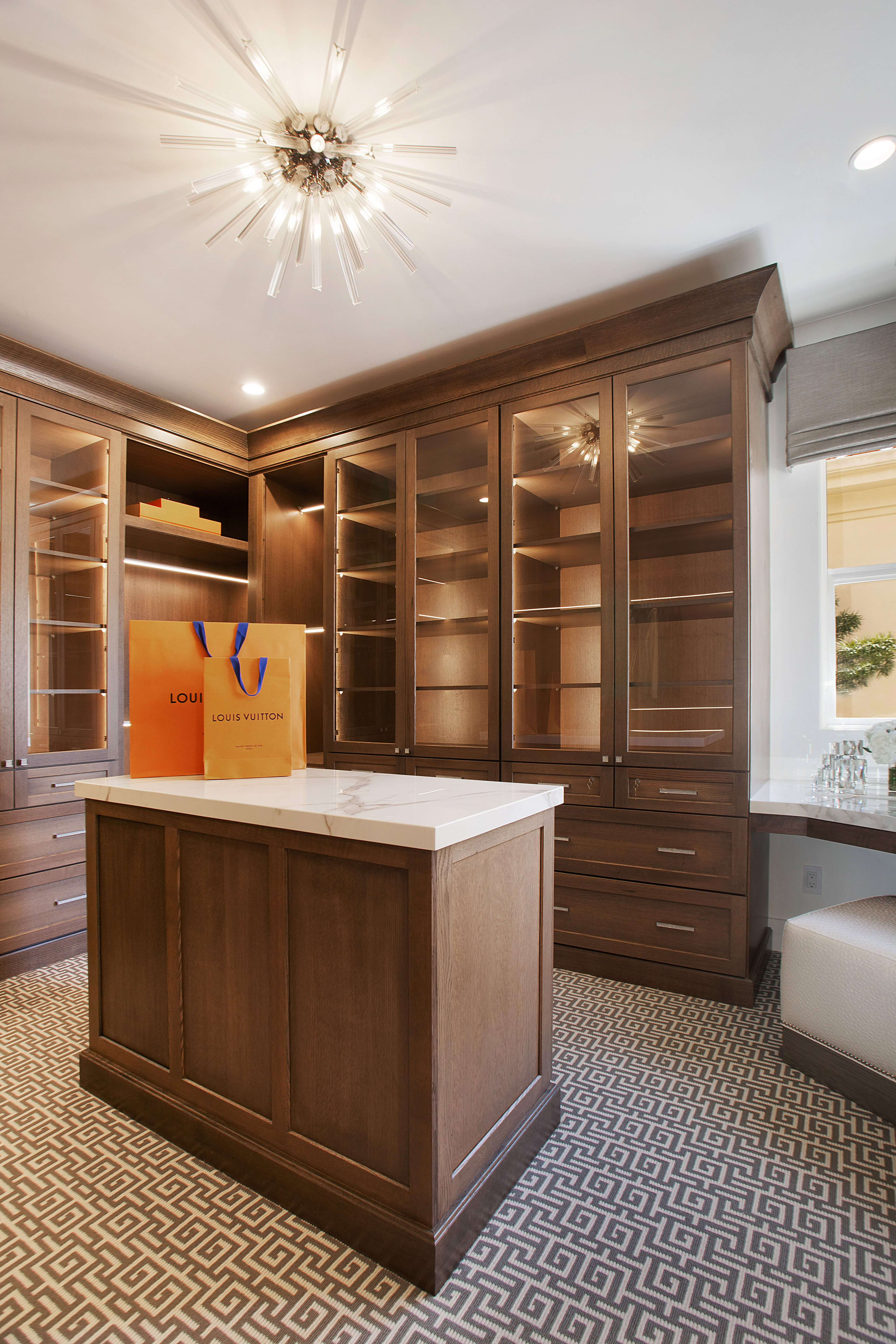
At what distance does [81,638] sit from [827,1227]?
11.3 feet

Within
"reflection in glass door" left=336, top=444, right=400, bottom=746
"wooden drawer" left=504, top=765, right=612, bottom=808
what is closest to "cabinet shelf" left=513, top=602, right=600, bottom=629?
"wooden drawer" left=504, top=765, right=612, bottom=808

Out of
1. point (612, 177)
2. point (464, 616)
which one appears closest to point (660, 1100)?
point (464, 616)

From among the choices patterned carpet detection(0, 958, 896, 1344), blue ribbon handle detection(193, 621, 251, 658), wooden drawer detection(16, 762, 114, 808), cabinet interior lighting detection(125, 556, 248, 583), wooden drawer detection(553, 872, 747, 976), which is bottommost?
patterned carpet detection(0, 958, 896, 1344)

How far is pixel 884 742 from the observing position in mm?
2512

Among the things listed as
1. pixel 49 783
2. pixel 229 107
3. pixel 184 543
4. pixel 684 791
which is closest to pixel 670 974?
pixel 684 791

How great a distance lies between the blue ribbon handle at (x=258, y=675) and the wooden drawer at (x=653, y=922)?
1357 mm

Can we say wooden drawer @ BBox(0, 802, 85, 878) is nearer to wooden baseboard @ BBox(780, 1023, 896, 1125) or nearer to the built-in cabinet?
the built-in cabinet

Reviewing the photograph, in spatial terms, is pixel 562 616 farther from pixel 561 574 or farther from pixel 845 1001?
pixel 845 1001

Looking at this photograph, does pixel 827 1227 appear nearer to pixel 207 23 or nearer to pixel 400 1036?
pixel 400 1036

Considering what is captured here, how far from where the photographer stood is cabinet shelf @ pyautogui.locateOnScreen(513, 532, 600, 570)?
2852 mm

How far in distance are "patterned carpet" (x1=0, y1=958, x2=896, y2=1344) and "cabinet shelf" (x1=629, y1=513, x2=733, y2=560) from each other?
1.82m

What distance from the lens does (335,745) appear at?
12.0ft

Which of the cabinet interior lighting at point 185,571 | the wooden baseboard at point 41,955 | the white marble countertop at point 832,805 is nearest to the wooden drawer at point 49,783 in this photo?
the wooden baseboard at point 41,955

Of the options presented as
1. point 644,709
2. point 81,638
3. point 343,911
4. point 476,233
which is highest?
point 476,233
